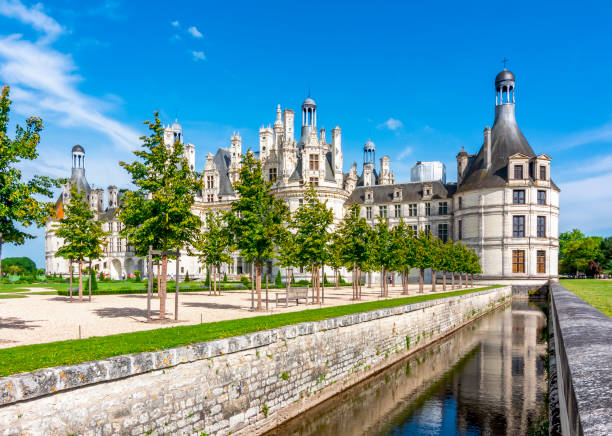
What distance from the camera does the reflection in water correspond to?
11.6 m

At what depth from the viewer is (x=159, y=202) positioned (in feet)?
55.3

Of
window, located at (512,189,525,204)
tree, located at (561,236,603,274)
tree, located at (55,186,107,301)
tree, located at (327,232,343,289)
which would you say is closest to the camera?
tree, located at (55,186,107,301)

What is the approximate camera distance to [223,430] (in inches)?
364

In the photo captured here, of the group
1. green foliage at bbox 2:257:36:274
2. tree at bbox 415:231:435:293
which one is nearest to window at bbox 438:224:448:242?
tree at bbox 415:231:435:293

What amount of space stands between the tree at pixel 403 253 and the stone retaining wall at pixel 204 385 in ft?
62.5

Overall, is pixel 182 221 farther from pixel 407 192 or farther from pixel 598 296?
pixel 407 192

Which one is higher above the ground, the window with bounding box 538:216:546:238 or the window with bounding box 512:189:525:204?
the window with bounding box 512:189:525:204

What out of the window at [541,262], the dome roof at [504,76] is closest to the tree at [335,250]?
the window at [541,262]

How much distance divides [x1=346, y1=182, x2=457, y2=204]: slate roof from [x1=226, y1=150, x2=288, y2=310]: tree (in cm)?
4276

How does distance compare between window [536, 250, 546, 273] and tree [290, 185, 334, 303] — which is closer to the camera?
tree [290, 185, 334, 303]

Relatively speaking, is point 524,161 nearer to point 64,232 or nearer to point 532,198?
point 532,198

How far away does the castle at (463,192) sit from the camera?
179 ft

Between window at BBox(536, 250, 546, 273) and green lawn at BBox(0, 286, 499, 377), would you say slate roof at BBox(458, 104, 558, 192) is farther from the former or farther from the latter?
green lawn at BBox(0, 286, 499, 377)

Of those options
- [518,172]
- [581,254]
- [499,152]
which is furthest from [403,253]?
[581,254]
